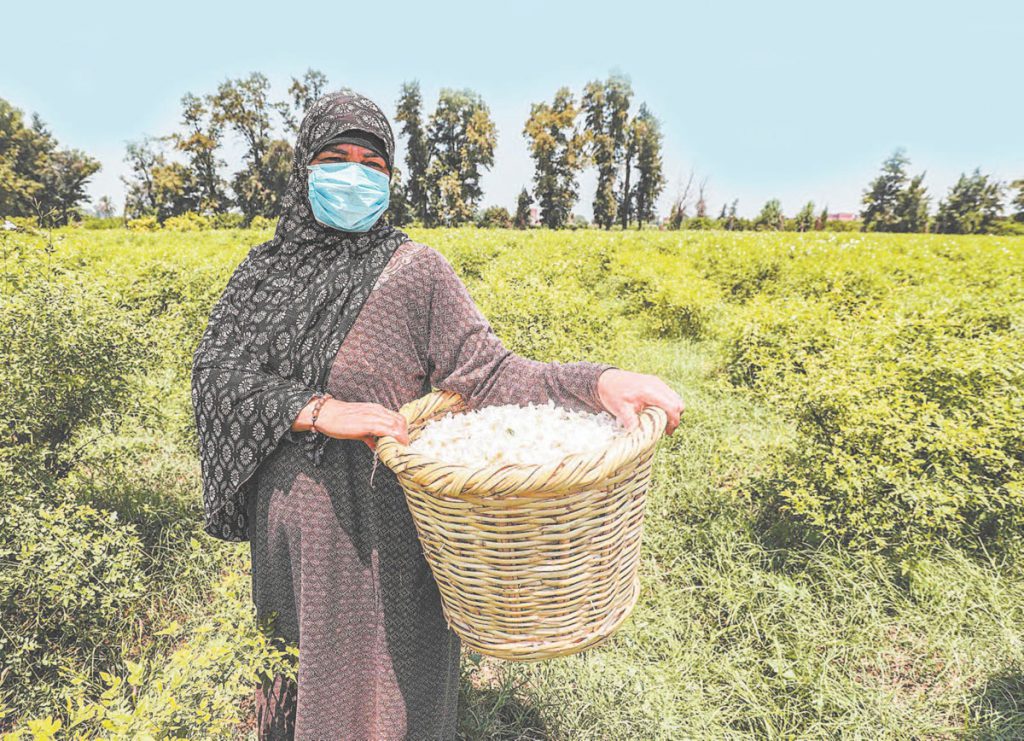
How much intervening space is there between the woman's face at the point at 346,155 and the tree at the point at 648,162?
154ft

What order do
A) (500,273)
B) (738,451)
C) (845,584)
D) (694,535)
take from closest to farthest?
(845,584) → (694,535) → (738,451) → (500,273)

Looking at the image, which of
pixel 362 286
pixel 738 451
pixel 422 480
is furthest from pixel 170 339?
pixel 738 451

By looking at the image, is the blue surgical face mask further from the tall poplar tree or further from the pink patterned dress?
the tall poplar tree

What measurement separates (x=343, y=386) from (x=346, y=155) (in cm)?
53

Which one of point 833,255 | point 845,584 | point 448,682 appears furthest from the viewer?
point 833,255

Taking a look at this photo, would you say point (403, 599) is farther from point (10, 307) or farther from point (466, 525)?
point (10, 307)

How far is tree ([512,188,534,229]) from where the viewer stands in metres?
45.0

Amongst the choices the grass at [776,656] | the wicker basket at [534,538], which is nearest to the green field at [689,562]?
the grass at [776,656]

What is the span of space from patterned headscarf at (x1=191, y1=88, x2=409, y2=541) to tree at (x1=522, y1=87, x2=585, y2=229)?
145 ft

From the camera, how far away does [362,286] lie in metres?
1.24

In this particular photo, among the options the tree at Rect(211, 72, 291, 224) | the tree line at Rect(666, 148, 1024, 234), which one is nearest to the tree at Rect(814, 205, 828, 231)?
the tree line at Rect(666, 148, 1024, 234)

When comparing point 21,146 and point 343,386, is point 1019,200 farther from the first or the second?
point 21,146

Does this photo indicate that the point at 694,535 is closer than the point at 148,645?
No

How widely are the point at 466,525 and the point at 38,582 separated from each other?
187 centimetres
